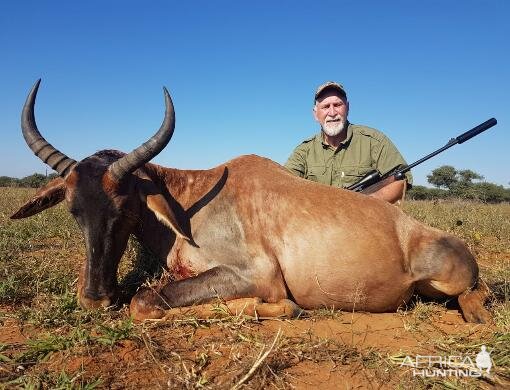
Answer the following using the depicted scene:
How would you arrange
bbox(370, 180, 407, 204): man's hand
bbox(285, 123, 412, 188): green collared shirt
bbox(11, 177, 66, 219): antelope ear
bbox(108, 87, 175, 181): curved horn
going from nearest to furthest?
1. bbox(108, 87, 175, 181): curved horn
2. bbox(11, 177, 66, 219): antelope ear
3. bbox(370, 180, 407, 204): man's hand
4. bbox(285, 123, 412, 188): green collared shirt

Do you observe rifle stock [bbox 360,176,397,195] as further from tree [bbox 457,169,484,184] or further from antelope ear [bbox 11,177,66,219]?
tree [bbox 457,169,484,184]

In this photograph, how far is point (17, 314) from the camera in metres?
3.86

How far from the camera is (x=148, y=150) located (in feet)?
13.6

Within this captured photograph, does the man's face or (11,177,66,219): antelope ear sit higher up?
the man's face

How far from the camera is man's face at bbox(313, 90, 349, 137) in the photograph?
7.38 metres

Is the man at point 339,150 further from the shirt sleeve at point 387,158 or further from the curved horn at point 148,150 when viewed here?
the curved horn at point 148,150

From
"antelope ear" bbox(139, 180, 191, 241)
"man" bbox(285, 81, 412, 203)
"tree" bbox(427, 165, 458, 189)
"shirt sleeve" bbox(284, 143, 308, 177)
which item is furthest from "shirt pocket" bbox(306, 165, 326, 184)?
"tree" bbox(427, 165, 458, 189)

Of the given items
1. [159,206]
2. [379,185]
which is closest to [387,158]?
[379,185]

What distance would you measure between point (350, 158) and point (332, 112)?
0.84 meters

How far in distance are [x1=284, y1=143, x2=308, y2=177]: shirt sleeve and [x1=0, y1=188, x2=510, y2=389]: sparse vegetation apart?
3.54 meters

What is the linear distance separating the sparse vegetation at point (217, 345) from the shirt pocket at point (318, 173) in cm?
310

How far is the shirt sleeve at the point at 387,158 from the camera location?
691 cm

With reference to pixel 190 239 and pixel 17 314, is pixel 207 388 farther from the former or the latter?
pixel 17 314

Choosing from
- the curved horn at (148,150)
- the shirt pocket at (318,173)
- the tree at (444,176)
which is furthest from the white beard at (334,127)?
the tree at (444,176)
